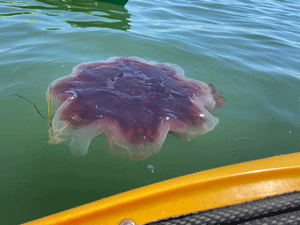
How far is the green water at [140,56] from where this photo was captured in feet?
6.64

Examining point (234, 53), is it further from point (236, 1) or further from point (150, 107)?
point (236, 1)

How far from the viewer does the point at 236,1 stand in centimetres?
888

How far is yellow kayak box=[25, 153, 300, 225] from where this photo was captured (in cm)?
129

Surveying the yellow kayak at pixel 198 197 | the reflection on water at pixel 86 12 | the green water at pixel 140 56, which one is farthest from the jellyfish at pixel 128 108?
the reflection on water at pixel 86 12

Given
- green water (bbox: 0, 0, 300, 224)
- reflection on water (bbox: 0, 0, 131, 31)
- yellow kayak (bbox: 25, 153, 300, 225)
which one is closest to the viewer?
yellow kayak (bbox: 25, 153, 300, 225)

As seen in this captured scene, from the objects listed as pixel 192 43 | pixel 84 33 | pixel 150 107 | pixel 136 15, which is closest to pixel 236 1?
pixel 136 15

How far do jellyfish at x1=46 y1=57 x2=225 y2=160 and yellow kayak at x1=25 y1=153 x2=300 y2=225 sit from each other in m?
0.82

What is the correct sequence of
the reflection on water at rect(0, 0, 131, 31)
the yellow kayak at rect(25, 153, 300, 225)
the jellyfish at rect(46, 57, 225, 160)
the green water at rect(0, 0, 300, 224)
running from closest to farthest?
the yellow kayak at rect(25, 153, 300, 225)
the green water at rect(0, 0, 300, 224)
the jellyfish at rect(46, 57, 225, 160)
the reflection on water at rect(0, 0, 131, 31)

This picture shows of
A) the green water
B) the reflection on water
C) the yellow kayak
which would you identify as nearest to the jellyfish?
the green water

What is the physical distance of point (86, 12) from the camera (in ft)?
20.2

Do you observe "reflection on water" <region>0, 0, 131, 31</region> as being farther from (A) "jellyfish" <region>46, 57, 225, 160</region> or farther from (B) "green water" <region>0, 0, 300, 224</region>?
(A) "jellyfish" <region>46, 57, 225, 160</region>

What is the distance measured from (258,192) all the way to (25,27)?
5.60m

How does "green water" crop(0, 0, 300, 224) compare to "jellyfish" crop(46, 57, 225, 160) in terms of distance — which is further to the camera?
"jellyfish" crop(46, 57, 225, 160)

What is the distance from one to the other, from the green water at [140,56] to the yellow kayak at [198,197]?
2.01 feet
